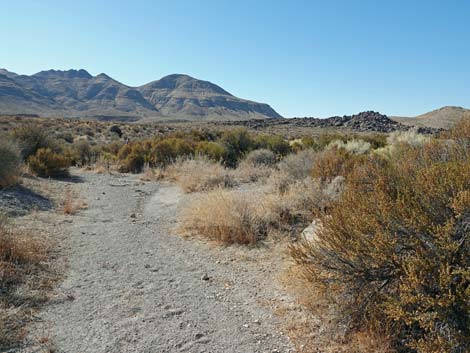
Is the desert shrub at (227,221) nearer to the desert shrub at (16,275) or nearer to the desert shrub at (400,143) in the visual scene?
the desert shrub at (16,275)

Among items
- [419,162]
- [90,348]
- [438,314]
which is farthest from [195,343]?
[419,162]

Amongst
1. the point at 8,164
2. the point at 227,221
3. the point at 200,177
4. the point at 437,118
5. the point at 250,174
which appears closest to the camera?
the point at 227,221

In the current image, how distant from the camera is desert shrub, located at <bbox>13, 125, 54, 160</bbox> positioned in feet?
53.5

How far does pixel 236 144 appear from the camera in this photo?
2078 centimetres

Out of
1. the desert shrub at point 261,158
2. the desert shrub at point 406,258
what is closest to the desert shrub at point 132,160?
the desert shrub at point 261,158

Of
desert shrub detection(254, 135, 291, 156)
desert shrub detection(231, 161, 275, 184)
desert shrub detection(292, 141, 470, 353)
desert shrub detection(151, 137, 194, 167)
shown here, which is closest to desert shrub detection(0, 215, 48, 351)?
desert shrub detection(292, 141, 470, 353)

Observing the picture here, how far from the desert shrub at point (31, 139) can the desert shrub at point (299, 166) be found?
11510mm

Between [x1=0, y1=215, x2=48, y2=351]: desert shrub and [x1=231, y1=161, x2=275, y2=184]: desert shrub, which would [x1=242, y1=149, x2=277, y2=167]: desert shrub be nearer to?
[x1=231, y1=161, x2=275, y2=184]: desert shrub

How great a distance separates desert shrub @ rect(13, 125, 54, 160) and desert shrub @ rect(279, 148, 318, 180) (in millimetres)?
11510

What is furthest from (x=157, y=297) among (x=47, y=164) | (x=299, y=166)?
(x=47, y=164)

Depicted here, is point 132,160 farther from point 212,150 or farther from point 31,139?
point 31,139

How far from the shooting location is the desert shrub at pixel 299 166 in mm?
10695

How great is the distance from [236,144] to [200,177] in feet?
27.6

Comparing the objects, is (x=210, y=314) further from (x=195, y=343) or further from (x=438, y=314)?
(x=438, y=314)
